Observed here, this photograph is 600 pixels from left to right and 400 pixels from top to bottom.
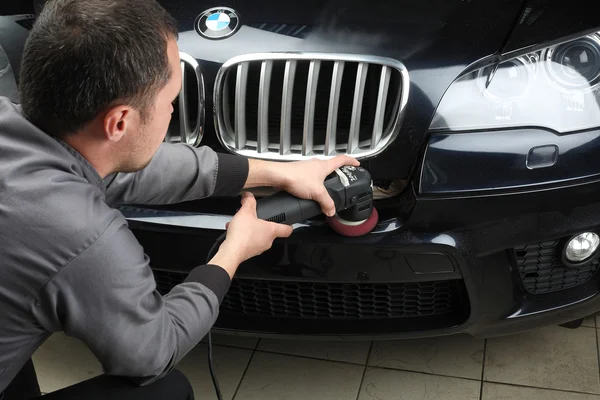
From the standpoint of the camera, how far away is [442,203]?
1.78 metres

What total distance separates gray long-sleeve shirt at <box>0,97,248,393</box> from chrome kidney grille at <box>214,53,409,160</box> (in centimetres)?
56

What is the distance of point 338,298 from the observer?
2021 millimetres

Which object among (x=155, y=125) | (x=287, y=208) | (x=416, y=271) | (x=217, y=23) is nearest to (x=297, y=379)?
(x=416, y=271)

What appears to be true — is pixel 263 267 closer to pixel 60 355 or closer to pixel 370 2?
pixel 370 2

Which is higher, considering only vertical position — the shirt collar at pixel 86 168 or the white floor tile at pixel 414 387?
the shirt collar at pixel 86 168

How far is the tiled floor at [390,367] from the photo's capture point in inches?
86.6

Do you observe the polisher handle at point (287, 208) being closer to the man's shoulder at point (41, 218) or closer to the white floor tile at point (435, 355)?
the man's shoulder at point (41, 218)

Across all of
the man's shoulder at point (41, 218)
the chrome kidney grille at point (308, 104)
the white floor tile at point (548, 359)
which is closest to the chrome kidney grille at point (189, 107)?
the chrome kidney grille at point (308, 104)

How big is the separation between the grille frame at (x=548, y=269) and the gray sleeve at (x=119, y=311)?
855 millimetres

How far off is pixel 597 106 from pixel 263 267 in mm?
863

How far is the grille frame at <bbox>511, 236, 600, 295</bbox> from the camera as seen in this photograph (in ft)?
6.22

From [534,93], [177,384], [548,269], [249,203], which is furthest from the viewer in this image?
[548,269]

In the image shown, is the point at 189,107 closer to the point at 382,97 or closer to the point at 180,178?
the point at 180,178

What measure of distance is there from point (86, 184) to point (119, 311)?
22cm
